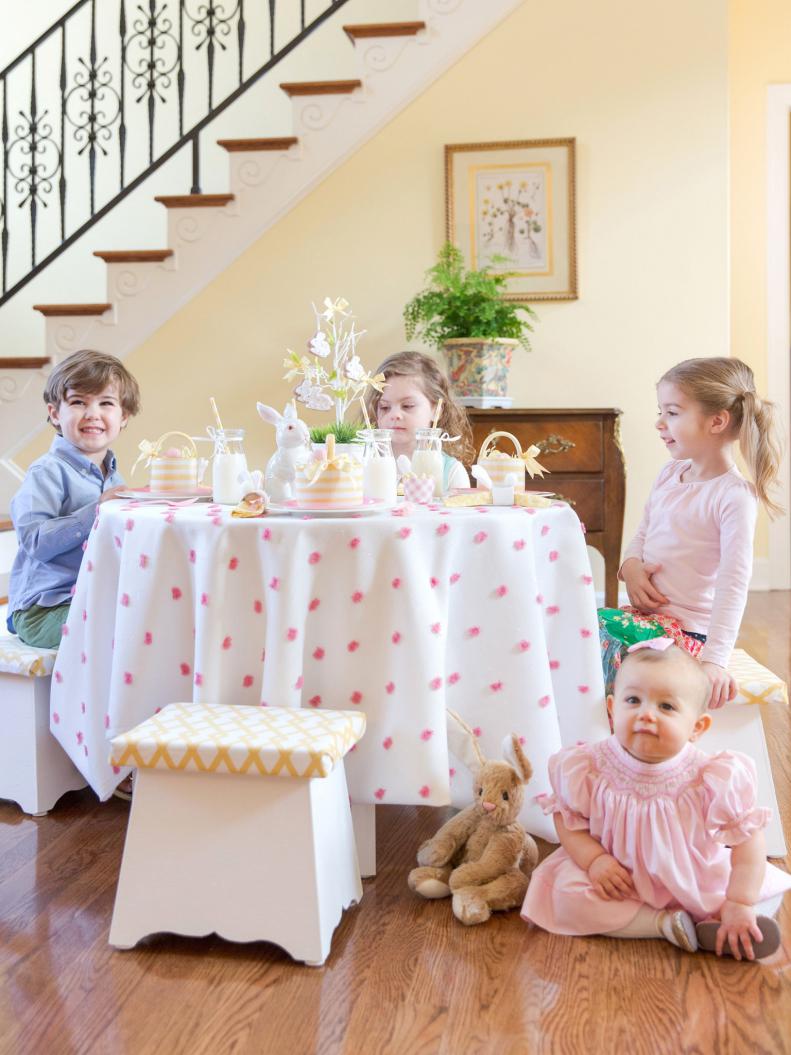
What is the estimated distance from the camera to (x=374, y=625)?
189 cm

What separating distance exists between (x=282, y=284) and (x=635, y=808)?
3.35m

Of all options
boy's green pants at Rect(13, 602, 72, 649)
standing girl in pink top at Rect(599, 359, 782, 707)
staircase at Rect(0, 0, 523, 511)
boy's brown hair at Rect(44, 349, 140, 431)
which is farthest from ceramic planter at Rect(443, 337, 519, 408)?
boy's green pants at Rect(13, 602, 72, 649)

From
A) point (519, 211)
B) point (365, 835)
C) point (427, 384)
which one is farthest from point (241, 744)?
point (519, 211)

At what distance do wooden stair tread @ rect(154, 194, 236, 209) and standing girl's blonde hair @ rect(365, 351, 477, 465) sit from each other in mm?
1850

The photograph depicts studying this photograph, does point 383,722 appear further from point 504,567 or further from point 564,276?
point 564,276

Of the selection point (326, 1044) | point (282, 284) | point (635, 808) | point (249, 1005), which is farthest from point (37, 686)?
point (282, 284)

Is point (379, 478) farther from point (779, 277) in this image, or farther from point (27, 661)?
point (779, 277)

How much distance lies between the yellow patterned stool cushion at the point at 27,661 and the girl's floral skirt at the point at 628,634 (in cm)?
118

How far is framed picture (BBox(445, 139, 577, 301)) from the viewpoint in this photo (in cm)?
448

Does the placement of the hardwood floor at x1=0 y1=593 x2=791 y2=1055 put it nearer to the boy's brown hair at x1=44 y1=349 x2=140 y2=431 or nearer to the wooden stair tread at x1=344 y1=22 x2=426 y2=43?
the boy's brown hair at x1=44 y1=349 x2=140 y2=431

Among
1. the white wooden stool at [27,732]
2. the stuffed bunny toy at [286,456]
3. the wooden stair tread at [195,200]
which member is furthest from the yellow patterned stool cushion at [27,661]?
the wooden stair tread at [195,200]

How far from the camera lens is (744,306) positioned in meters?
5.16

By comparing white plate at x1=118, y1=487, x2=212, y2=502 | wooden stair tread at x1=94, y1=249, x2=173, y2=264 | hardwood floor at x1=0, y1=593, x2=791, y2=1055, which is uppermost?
wooden stair tread at x1=94, y1=249, x2=173, y2=264

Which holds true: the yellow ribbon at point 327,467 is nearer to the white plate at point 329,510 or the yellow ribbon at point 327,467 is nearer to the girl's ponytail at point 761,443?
the white plate at point 329,510
